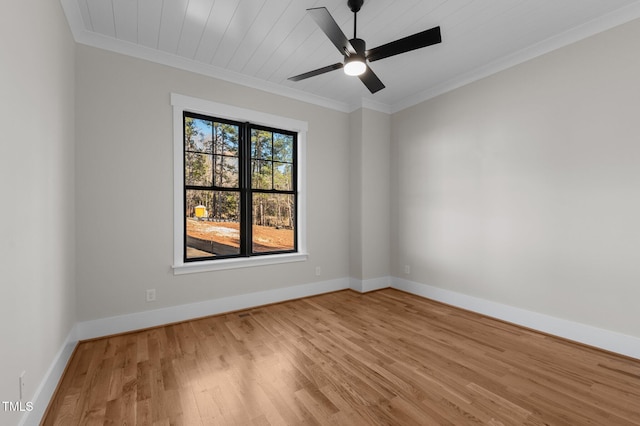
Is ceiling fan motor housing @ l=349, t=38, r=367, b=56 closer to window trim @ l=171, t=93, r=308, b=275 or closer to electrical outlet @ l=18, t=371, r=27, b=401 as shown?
window trim @ l=171, t=93, r=308, b=275

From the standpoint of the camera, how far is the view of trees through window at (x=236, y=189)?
3309mm

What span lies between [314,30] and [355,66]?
680 mm

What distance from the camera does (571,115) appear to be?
2.68 metres

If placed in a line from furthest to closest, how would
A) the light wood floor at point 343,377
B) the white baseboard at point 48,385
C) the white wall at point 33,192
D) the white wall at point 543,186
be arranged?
the white wall at point 543,186
the light wood floor at point 343,377
the white baseboard at point 48,385
the white wall at point 33,192

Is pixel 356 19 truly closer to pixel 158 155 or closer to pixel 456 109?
pixel 456 109

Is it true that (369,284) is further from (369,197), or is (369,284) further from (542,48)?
(542,48)

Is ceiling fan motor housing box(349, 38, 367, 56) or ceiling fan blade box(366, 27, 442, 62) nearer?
ceiling fan blade box(366, 27, 442, 62)

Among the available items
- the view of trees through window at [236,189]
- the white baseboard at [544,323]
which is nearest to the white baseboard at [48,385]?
Result: the view of trees through window at [236,189]

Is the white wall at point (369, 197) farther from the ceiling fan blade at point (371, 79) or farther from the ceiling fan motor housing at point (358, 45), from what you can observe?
the ceiling fan motor housing at point (358, 45)

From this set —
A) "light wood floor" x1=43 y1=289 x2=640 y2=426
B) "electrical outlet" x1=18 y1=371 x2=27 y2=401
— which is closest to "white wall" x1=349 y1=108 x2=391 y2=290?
"light wood floor" x1=43 y1=289 x2=640 y2=426

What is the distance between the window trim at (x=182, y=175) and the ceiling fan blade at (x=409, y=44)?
179 centimetres

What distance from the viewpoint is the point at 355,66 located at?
229 centimetres

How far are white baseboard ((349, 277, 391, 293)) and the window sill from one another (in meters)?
0.90

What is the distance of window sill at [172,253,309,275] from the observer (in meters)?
3.13
